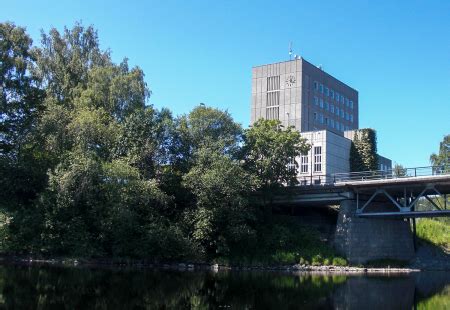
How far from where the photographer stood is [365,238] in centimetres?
4962

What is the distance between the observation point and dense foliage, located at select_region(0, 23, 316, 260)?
41.7m

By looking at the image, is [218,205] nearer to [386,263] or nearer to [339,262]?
[339,262]

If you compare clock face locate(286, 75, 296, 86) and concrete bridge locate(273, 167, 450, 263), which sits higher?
clock face locate(286, 75, 296, 86)

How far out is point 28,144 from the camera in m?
51.0

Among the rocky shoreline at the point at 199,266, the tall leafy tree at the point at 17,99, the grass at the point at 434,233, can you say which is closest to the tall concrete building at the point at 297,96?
the grass at the point at 434,233

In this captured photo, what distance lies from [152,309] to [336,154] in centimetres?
6699

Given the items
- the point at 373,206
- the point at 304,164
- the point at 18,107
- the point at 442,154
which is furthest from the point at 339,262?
the point at 442,154

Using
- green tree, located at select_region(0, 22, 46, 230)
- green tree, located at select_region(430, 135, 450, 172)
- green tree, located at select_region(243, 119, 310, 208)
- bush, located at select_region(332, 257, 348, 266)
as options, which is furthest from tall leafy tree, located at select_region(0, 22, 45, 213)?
green tree, located at select_region(430, 135, 450, 172)

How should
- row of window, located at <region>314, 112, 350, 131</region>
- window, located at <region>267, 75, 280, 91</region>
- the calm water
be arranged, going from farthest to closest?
row of window, located at <region>314, 112, 350, 131</region>, window, located at <region>267, 75, 280, 91</region>, the calm water

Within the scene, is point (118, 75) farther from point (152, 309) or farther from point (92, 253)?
point (152, 309)

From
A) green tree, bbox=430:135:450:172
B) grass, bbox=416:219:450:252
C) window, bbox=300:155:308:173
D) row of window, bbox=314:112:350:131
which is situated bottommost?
grass, bbox=416:219:450:252

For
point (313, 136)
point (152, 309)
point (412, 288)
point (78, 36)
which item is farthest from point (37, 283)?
point (313, 136)

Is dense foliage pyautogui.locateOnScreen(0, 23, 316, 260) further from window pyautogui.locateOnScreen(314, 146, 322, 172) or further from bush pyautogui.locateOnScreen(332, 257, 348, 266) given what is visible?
window pyautogui.locateOnScreen(314, 146, 322, 172)

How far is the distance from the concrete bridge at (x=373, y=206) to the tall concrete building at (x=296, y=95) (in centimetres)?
4296
